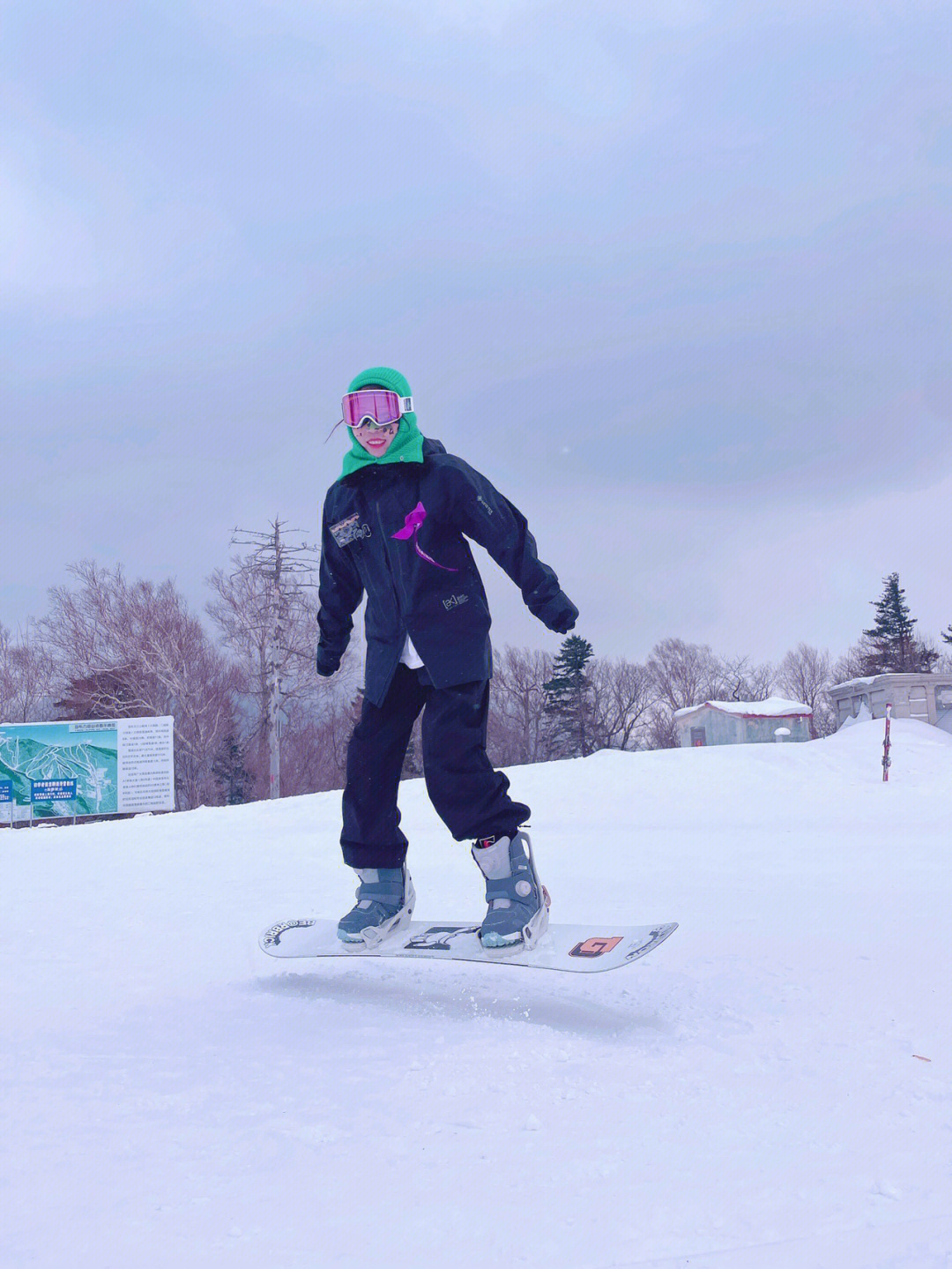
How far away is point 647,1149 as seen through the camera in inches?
55.6

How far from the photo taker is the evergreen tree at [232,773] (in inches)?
1487

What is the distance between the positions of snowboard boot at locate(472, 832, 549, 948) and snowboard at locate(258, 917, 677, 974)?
1.1 inches

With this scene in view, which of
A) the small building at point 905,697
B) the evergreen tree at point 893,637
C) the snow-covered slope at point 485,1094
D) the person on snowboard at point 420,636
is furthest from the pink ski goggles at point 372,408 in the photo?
the evergreen tree at point 893,637

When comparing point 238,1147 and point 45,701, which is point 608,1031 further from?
point 45,701

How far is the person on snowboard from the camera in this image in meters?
2.58

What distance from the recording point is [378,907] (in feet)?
8.89

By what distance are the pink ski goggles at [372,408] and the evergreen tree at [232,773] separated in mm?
36191

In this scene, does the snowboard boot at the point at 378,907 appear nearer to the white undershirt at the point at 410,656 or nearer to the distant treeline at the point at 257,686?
the white undershirt at the point at 410,656

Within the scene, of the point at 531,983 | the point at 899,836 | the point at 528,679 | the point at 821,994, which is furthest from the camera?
the point at 528,679

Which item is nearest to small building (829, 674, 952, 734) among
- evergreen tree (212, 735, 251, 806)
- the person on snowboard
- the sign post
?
the sign post

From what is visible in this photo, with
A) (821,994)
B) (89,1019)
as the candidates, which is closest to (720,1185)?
(821,994)

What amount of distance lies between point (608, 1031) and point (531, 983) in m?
0.52

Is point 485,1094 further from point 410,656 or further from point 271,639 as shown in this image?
point 271,639

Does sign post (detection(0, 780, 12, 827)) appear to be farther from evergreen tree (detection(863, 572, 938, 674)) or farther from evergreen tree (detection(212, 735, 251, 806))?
evergreen tree (detection(863, 572, 938, 674))
